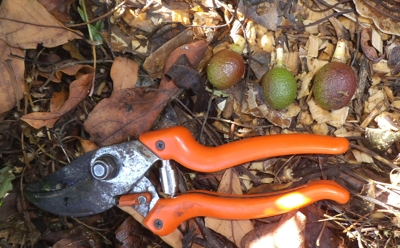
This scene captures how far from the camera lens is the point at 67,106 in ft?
7.07

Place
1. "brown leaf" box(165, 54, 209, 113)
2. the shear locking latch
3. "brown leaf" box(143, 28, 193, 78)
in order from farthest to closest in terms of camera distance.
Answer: "brown leaf" box(143, 28, 193, 78), "brown leaf" box(165, 54, 209, 113), the shear locking latch

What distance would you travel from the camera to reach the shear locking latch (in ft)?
6.59

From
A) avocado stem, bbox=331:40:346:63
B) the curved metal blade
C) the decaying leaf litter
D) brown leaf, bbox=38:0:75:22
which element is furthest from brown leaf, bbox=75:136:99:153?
avocado stem, bbox=331:40:346:63

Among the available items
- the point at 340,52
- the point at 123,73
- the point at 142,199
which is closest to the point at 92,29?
the point at 123,73

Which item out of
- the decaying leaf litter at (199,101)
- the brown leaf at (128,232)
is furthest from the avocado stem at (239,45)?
the brown leaf at (128,232)

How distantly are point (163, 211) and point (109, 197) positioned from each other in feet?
0.84

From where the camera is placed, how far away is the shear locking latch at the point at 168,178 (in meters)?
2.01

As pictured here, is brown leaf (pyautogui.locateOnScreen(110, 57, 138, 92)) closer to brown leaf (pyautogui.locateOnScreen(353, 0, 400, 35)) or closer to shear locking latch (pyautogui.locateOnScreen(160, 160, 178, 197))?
shear locking latch (pyautogui.locateOnScreen(160, 160, 178, 197))

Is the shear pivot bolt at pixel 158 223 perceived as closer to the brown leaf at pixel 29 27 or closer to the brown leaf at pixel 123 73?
the brown leaf at pixel 123 73

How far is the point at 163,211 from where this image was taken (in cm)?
199

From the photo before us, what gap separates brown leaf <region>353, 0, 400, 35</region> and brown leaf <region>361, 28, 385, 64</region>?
2.6 inches

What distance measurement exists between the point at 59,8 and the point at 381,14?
1.60m

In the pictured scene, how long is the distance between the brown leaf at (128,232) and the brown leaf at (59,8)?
1.05 metres

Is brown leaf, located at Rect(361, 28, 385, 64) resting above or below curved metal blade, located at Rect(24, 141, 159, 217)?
above
